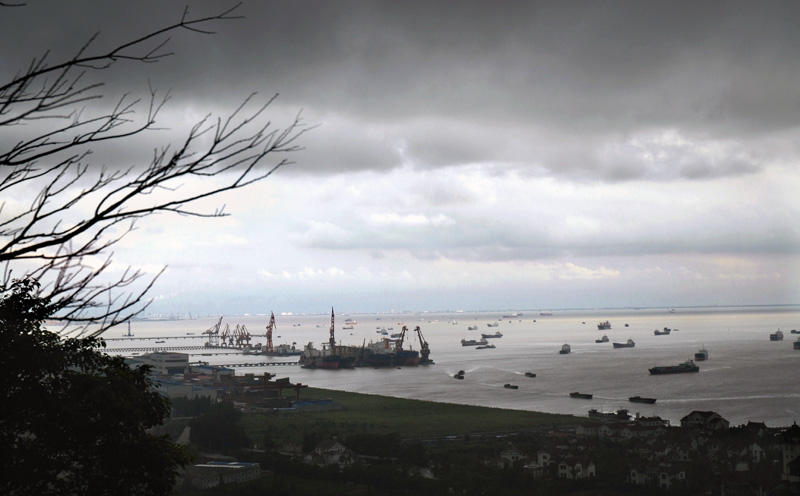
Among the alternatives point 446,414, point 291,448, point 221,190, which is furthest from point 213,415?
point 221,190

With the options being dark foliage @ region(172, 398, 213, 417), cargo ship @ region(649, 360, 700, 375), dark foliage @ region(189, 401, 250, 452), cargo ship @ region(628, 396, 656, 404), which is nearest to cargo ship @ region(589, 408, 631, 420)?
cargo ship @ region(628, 396, 656, 404)

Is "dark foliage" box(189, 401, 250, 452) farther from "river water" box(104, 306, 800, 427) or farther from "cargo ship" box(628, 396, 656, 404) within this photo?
"cargo ship" box(628, 396, 656, 404)

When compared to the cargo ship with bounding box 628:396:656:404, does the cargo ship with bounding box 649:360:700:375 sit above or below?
above

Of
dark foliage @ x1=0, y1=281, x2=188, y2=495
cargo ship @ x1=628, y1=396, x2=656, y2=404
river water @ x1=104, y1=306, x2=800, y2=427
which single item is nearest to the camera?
dark foliage @ x1=0, y1=281, x2=188, y2=495

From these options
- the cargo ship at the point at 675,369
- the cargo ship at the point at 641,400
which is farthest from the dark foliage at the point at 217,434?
the cargo ship at the point at 675,369

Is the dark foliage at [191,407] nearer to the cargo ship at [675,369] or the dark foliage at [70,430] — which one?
the dark foliage at [70,430]

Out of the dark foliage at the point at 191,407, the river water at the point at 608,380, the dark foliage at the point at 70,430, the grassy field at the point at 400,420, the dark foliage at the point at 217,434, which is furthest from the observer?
the river water at the point at 608,380

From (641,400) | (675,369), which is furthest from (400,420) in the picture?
(675,369)
